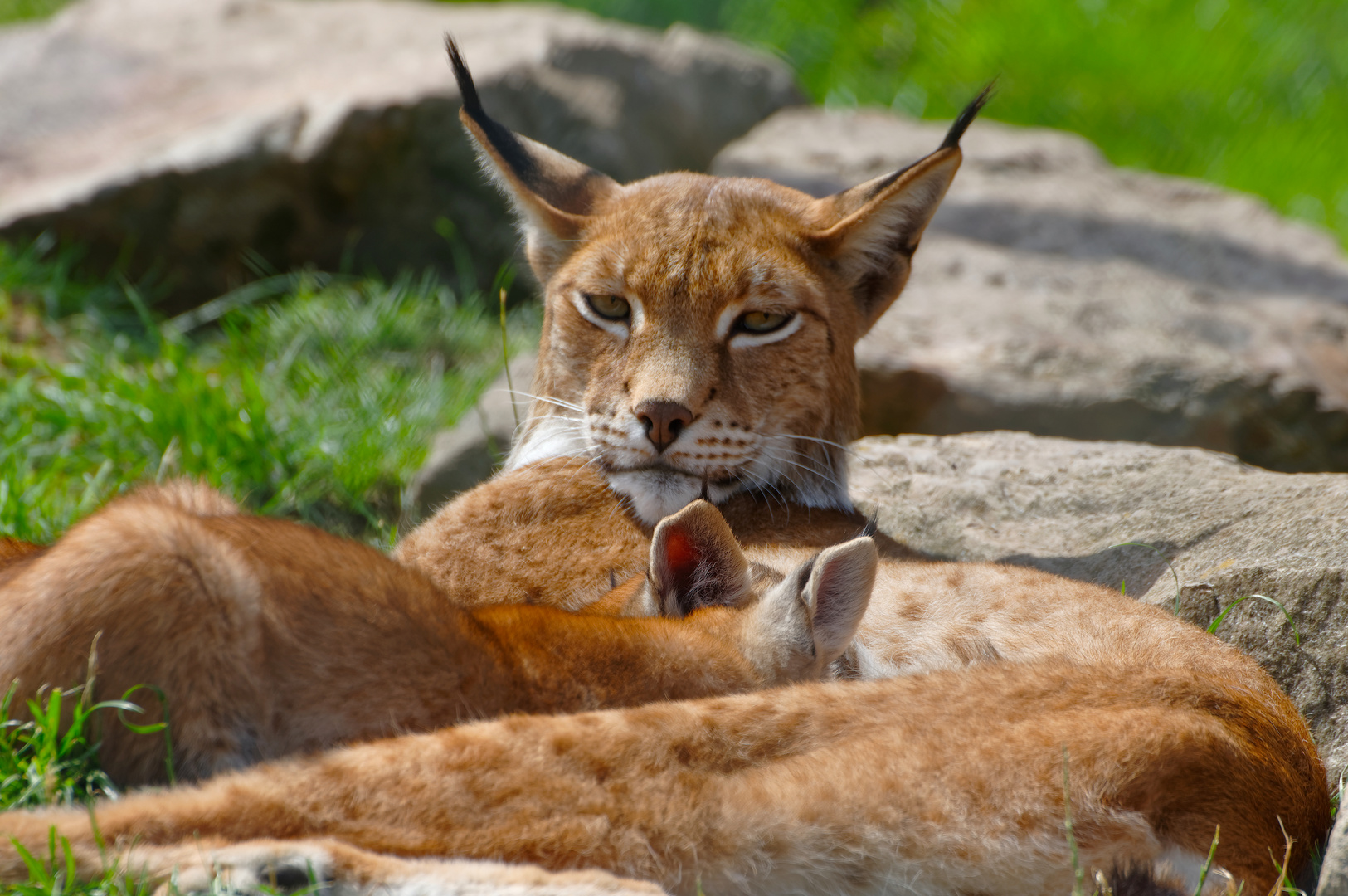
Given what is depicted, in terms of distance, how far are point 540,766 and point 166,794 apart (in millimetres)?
812

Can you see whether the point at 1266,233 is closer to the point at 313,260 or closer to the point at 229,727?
the point at 313,260

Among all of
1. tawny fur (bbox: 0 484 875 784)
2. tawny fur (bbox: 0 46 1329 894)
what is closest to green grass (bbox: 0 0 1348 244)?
tawny fur (bbox: 0 46 1329 894)

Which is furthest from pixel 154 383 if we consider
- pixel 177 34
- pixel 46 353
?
pixel 177 34

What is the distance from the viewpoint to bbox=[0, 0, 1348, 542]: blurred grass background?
6293 mm

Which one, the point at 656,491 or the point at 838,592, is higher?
the point at 838,592

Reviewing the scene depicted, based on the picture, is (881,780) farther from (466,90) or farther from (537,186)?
(466,90)

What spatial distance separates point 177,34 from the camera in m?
10.4

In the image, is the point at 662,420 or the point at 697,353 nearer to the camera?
the point at 662,420

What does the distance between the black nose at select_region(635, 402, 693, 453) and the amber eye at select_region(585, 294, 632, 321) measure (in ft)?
1.63

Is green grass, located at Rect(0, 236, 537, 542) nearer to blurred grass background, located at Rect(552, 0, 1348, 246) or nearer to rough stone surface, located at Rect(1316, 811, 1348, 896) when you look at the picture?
rough stone surface, located at Rect(1316, 811, 1348, 896)

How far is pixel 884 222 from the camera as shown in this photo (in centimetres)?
466

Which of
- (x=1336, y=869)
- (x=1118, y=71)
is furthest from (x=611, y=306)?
(x=1118, y=71)

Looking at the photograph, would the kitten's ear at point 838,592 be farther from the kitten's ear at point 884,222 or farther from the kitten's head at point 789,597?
the kitten's ear at point 884,222

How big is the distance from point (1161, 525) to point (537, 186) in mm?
2731
